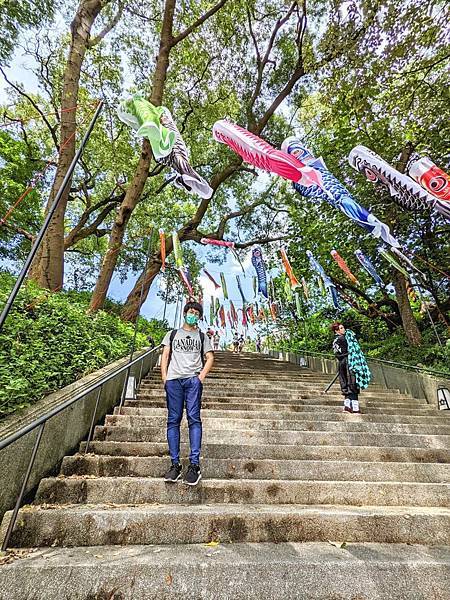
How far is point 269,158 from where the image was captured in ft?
17.2

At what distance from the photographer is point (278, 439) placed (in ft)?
12.4

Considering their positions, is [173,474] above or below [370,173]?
below

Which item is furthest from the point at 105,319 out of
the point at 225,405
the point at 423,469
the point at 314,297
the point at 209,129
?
the point at 314,297

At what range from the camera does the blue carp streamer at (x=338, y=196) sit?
524 centimetres

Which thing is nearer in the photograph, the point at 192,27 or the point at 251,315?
the point at 192,27

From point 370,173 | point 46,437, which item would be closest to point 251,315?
point 370,173

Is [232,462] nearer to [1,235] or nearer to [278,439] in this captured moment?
[278,439]

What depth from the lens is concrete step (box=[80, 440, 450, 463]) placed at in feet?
10.9

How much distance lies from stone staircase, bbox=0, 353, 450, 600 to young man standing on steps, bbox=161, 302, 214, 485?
0.20 m

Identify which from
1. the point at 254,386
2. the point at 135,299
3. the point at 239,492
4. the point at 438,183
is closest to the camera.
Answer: the point at 239,492

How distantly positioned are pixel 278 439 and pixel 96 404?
2191 millimetres

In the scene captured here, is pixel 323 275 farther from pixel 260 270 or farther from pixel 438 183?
pixel 438 183

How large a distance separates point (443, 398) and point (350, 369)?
2017 millimetres

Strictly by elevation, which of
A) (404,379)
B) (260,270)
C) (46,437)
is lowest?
(46,437)
